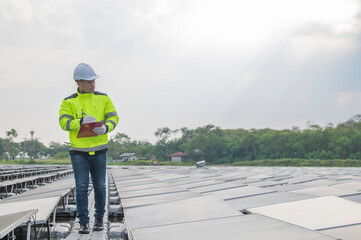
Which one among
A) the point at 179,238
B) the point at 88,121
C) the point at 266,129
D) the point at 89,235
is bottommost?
the point at 89,235

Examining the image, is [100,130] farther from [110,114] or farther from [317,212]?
[317,212]

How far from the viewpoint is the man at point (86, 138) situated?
3043mm

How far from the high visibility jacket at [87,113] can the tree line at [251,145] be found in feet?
174

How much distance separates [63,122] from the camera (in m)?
3.07

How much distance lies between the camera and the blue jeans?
10.1 ft

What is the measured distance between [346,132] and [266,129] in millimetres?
25763

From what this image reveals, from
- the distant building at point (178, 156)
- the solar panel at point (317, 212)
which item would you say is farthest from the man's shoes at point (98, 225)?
the distant building at point (178, 156)

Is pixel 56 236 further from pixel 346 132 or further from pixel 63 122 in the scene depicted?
pixel 346 132

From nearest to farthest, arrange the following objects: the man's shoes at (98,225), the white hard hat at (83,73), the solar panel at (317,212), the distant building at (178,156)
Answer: the solar panel at (317,212)
the man's shoes at (98,225)
the white hard hat at (83,73)
the distant building at (178,156)

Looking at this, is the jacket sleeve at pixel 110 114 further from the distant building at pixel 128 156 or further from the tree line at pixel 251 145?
the distant building at pixel 128 156

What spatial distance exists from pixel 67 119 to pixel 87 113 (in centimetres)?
19

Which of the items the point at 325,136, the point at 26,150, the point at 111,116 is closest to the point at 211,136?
the point at 325,136

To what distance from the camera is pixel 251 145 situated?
214 ft

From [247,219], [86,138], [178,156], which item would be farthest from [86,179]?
[178,156]
